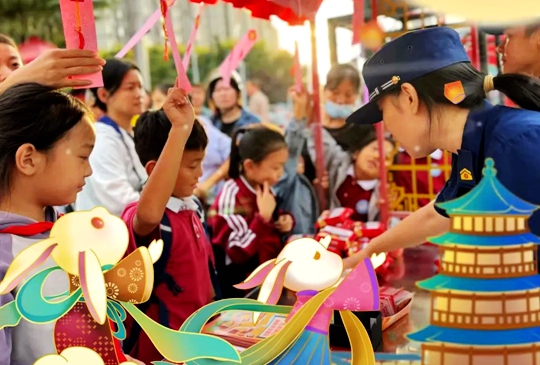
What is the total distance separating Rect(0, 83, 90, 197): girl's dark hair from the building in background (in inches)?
7.0

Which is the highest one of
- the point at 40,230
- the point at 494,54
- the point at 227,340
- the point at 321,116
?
the point at 494,54

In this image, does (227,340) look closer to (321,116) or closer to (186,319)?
(186,319)

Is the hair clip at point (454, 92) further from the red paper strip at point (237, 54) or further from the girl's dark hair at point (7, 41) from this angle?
the girl's dark hair at point (7, 41)

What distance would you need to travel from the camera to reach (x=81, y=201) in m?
0.98

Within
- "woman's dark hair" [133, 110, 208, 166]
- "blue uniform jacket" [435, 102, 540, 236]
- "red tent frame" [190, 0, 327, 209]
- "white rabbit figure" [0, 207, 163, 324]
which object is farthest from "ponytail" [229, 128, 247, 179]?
"blue uniform jacket" [435, 102, 540, 236]

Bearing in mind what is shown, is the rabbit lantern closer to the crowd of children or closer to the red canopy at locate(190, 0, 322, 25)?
the crowd of children

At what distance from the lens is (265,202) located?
4.21ft

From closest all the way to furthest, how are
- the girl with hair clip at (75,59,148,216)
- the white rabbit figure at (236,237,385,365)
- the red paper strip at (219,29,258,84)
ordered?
the white rabbit figure at (236,237,385,365) → the girl with hair clip at (75,59,148,216) → the red paper strip at (219,29,258,84)

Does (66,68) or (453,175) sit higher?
(66,68)

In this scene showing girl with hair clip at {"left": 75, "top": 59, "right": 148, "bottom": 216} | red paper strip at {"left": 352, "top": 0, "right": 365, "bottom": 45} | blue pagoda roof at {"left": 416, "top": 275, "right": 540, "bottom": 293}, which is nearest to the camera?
blue pagoda roof at {"left": 416, "top": 275, "right": 540, "bottom": 293}

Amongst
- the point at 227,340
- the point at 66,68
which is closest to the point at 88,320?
the point at 227,340

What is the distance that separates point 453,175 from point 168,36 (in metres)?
0.48

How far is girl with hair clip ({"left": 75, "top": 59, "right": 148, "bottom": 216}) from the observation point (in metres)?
1.02

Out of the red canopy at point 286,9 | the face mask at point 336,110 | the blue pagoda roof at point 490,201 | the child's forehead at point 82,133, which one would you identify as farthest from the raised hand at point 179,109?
the blue pagoda roof at point 490,201
